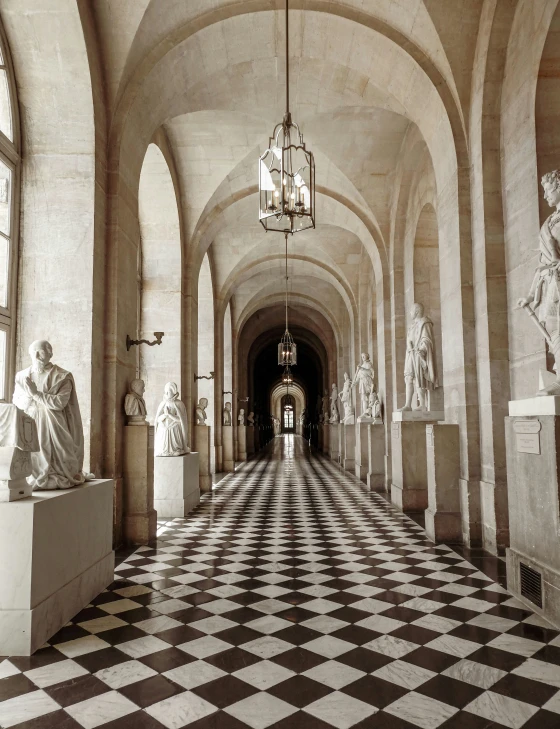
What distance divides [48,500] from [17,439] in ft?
1.57

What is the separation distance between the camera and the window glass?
19.9 feet

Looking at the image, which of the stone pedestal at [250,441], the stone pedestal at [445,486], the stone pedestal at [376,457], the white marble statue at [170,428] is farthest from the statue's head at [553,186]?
the stone pedestal at [250,441]

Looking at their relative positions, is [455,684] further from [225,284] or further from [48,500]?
[225,284]

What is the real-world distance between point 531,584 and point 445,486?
2.66 metres

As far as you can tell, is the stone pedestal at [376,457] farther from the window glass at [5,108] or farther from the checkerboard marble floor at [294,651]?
the window glass at [5,108]

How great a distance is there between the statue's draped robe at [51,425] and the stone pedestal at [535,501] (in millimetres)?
3721

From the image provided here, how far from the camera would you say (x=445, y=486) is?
707 centimetres

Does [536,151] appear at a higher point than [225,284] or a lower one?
lower

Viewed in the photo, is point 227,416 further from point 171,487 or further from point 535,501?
point 535,501

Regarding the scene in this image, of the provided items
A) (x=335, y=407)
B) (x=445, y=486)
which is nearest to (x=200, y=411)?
(x=445, y=486)

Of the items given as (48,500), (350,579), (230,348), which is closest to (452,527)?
(350,579)

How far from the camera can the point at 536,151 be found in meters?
5.97

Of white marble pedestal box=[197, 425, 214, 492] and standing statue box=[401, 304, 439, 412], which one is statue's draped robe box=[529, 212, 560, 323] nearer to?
standing statue box=[401, 304, 439, 412]

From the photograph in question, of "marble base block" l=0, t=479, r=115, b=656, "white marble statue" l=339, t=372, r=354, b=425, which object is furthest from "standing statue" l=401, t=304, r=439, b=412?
"white marble statue" l=339, t=372, r=354, b=425
